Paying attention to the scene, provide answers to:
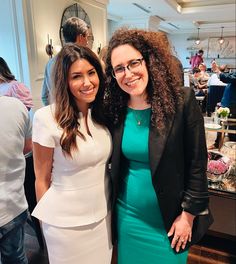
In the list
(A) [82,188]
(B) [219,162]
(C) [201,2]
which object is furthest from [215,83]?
(A) [82,188]

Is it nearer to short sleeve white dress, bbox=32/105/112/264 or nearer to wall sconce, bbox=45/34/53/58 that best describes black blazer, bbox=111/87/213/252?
short sleeve white dress, bbox=32/105/112/264

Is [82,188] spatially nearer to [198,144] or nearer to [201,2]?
[198,144]

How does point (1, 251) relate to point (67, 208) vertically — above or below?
below

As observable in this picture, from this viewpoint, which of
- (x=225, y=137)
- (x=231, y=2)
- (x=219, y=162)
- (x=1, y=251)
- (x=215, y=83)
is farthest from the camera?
(x=231, y=2)

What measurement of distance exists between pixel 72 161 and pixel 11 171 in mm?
413

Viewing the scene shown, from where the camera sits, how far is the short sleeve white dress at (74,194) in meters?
1.04

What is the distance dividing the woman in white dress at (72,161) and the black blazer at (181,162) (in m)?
0.16

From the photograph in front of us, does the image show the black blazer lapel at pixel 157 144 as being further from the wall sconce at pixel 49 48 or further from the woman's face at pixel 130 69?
the wall sconce at pixel 49 48

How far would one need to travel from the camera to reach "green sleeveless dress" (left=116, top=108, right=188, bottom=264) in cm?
106

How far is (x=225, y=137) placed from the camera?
85.9 inches

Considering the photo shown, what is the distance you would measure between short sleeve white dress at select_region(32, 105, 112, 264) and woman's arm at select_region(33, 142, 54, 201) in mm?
25

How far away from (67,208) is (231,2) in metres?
6.43

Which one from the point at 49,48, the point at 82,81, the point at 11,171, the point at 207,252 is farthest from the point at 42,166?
the point at 49,48

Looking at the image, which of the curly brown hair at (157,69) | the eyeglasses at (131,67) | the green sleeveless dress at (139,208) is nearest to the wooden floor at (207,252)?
the green sleeveless dress at (139,208)
